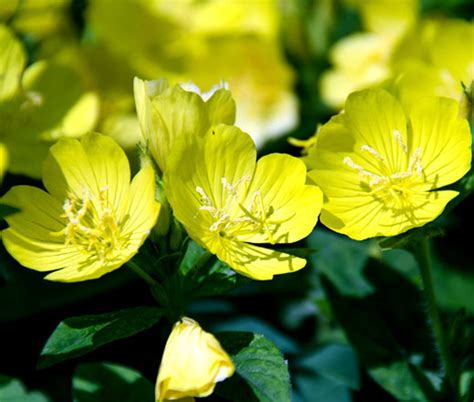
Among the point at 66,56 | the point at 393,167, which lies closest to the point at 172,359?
the point at 393,167

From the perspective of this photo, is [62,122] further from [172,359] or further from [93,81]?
A: [172,359]

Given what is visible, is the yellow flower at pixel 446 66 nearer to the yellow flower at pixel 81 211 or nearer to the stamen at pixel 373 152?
the stamen at pixel 373 152

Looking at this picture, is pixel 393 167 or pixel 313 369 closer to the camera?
pixel 393 167

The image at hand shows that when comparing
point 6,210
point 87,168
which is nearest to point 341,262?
point 87,168

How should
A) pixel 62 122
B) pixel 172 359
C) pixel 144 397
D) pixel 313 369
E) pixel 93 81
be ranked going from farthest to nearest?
pixel 93 81, pixel 62 122, pixel 313 369, pixel 144 397, pixel 172 359

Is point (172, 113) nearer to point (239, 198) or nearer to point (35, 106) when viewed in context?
point (239, 198)

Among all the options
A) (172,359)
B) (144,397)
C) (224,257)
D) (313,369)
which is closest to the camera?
(172,359)

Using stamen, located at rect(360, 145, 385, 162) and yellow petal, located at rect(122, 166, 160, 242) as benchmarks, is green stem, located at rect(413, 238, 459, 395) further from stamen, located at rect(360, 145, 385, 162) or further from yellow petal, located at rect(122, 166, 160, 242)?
yellow petal, located at rect(122, 166, 160, 242)
